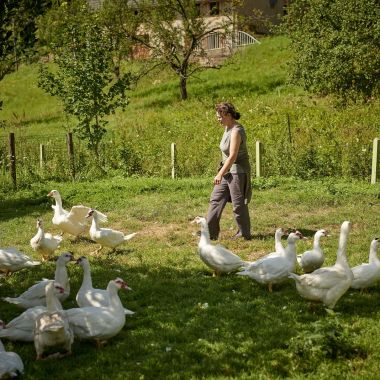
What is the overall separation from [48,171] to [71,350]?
12.3 meters

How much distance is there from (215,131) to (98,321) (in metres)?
15.6

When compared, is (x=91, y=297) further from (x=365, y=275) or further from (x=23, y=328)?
(x=365, y=275)

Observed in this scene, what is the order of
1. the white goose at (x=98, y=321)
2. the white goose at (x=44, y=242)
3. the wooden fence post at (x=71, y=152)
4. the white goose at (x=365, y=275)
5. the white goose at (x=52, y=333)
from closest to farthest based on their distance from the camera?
1. the white goose at (x=52, y=333)
2. the white goose at (x=98, y=321)
3. the white goose at (x=365, y=275)
4. the white goose at (x=44, y=242)
5. the wooden fence post at (x=71, y=152)

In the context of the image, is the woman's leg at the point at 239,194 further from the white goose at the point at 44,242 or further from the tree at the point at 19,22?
the tree at the point at 19,22

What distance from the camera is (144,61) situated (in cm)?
3241

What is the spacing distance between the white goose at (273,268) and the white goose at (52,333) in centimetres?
237

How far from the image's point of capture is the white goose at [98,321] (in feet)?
18.8

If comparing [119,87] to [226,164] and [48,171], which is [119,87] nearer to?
[48,171]

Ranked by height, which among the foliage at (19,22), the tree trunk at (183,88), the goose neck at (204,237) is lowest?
the goose neck at (204,237)

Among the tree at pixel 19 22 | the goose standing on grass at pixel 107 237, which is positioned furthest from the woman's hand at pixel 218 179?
the tree at pixel 19 22

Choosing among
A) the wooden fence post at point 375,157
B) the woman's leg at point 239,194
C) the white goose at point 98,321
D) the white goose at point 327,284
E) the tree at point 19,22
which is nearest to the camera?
the white goose at point 98,321

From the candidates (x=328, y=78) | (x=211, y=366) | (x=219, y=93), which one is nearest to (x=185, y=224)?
(x=211, y=366)

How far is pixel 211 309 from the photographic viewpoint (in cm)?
663

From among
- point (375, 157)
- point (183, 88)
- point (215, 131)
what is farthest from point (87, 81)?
point (183, 88)
